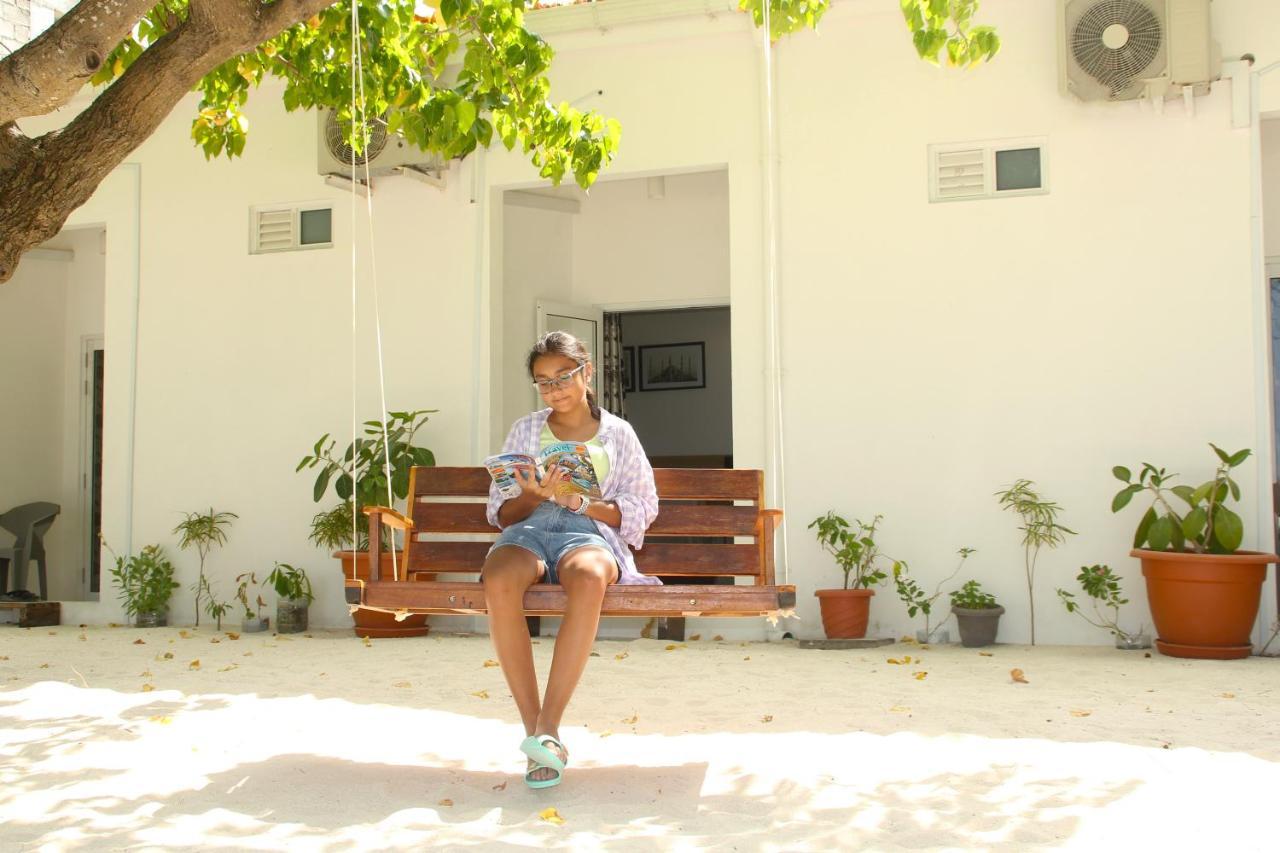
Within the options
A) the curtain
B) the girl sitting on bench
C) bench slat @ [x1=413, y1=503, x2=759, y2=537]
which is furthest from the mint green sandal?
the curtain

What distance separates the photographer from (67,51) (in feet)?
10.5

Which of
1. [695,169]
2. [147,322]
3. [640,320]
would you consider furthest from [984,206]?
[147,322]

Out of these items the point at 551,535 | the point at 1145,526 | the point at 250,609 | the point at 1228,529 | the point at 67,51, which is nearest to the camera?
the point at 67,51

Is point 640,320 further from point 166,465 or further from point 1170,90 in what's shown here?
point 1170,90

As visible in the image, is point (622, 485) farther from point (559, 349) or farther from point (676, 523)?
point (559, 349)

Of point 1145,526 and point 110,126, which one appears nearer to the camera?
point 110,126

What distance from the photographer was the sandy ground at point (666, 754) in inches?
107

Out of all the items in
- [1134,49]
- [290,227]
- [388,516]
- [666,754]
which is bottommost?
[666,754]

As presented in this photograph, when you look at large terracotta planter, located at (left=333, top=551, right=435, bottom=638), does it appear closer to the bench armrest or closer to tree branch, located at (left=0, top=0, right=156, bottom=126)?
the bench armrest

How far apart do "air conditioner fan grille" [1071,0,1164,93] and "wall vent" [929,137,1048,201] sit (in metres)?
0.44

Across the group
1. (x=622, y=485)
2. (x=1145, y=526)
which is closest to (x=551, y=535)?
(x=622, y=485)

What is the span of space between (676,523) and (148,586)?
4732mm

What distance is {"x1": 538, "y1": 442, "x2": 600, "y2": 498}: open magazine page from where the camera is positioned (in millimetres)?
3279

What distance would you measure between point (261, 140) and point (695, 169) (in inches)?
111
